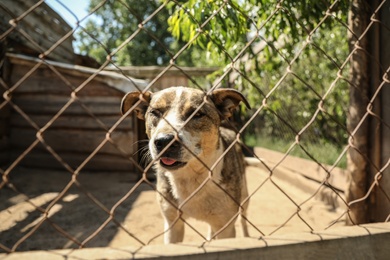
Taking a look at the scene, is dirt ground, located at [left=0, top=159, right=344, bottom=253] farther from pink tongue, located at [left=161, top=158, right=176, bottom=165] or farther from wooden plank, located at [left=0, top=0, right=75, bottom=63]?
wooden plank, located at [left=0, top=0, right=75, bottom=63]

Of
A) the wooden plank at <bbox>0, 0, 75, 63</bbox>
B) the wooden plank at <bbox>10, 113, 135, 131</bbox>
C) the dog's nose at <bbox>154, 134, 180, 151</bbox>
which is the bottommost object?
the wooden plank at <bbox>10, 113, 135, 131</bbox>

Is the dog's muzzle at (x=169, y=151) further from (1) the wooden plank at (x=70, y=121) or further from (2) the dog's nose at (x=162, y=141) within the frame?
(1) the wooden plank at (x=70, y=121)

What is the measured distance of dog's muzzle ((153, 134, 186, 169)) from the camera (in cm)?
198

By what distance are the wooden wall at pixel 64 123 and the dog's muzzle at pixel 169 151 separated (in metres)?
4.20

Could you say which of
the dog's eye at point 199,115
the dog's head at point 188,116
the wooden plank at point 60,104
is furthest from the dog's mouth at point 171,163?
the wooden plank at point 60,104

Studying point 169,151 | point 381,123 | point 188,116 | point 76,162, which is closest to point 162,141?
point 169,151

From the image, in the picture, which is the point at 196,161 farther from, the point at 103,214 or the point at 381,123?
the point at 103,214

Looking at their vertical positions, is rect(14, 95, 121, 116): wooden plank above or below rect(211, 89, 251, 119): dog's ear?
below

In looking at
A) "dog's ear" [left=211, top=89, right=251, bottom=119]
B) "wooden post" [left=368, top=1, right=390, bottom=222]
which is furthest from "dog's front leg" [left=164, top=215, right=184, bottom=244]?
"wooden post" [left=368, top=1, right=390, bottom=222]

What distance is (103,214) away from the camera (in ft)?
13.2

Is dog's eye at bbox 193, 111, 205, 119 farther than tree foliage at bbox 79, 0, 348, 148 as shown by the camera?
Yes

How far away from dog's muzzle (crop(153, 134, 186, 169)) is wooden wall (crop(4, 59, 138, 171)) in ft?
13.8

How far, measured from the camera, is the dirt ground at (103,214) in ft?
10.7

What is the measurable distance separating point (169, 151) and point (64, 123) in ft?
16.5
